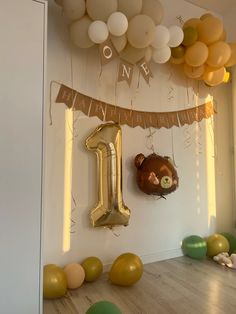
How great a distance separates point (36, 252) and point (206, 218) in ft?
5.93

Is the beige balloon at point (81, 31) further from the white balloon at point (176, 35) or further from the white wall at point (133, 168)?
the white balloon at point (176, 35)

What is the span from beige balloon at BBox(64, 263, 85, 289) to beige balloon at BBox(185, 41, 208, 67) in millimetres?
1710

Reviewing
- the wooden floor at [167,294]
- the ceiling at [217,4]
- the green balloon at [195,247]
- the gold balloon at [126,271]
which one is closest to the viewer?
the wooden floor at [167,294]

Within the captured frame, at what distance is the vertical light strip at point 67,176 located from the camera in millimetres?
1959

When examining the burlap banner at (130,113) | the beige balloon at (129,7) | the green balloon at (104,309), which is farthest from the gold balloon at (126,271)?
the beige balloon at (129,7)

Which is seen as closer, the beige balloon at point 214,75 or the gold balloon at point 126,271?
the gold balloon at point 126,271

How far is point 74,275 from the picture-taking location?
5.86ft

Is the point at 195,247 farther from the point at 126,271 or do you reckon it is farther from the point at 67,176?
the point at 67,176

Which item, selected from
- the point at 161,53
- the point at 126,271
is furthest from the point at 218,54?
the point at 126,271

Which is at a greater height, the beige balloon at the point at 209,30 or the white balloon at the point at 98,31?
the beige balloon at the point at 209,30

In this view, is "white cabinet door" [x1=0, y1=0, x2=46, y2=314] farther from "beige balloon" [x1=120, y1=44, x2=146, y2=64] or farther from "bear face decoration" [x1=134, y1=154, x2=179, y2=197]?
"bear face decoration" [x1=134, y1=154, x2=179, y2=197]

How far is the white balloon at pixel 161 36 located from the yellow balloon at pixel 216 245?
169 centimetres

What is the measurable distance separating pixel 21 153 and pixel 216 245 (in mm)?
1885

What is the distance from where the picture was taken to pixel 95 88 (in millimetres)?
2125
